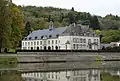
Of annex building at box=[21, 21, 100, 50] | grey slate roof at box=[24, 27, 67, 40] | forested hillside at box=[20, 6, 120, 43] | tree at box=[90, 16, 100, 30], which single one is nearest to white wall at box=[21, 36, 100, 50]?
annex building at box=[21, 21, 100, 50]

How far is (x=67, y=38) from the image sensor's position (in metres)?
83.0

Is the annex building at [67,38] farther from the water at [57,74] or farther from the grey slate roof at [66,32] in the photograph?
the water at [57,74]

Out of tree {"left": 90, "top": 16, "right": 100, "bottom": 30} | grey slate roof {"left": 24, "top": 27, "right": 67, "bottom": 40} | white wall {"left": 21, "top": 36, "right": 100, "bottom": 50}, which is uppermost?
tree {"left": 90, "top": 16, "right": 100, "bottom": 30}

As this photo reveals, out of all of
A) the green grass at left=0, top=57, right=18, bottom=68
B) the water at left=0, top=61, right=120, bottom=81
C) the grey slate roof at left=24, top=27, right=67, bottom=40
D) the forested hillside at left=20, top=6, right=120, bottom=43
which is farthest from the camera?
the forested hillside at left=20, top=6, right=120, bottom=43

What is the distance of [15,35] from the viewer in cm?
5850

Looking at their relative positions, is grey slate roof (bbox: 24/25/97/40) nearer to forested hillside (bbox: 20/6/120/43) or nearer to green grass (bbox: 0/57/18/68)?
forested hillside (bbox: 20/6/120/43)

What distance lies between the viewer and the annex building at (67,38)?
83188 millimetres

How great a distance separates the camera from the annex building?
8319 centimetres

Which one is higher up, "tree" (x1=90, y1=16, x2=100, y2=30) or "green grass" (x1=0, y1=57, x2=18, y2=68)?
"tree" (x1=90, y1=16, x2=100, y2=30)

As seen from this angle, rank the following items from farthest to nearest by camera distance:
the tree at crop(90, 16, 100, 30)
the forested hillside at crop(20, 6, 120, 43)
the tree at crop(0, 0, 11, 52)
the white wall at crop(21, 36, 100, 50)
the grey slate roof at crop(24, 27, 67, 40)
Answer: the tree at crop(90, 16, 100, 30) → the forested hillside at crop(20, 6, 120, 43) → the grey slate roof at crop(24, 27, 67, 40) → the white wall at crop(21, 36, 100, 50) → the tree at crop(0, 0, 11, 52)

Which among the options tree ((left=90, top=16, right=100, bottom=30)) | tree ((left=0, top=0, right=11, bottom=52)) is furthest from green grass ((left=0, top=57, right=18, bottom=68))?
tree ((left=90, top=16, right=100, bottom=30))

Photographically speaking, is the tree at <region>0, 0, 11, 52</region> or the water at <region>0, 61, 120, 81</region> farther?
the tree at <region>0, 0, 11, 52</region>

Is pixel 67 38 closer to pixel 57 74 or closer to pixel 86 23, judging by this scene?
pixel 57 74

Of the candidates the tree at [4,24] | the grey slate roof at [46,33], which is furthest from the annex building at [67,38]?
the tree at [4,24]
